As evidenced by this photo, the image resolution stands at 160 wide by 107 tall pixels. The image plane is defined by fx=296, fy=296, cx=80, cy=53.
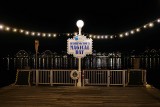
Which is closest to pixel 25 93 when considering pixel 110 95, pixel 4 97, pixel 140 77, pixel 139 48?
pixel 4 97

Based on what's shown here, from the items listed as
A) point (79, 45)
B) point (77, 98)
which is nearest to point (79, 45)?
point (79, 45)

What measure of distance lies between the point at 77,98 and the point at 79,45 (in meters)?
4.44

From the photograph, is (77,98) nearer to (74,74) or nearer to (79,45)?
(74,74)

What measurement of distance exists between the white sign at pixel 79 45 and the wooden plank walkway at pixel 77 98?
2.42 m

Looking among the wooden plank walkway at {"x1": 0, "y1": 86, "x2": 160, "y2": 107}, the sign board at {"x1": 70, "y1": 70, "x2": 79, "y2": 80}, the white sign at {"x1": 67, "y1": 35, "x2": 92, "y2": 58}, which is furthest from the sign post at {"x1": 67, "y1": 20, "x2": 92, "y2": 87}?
the wooden plank walkway at {"x1": 0, "y1": 86, "x2": 160, "y2": 107}

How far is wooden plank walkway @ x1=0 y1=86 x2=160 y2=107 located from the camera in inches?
431

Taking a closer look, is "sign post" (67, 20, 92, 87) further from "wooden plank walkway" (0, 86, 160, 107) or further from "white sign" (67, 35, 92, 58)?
"wooden plank walkway" (0, 86, 160, 107)

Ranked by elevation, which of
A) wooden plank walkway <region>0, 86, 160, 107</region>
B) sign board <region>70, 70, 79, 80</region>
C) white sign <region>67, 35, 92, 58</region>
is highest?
white sign <region>67, 35, 92, 58</region>

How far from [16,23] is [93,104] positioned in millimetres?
54317

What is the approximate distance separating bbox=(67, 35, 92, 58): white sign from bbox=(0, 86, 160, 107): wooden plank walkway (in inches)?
95.4

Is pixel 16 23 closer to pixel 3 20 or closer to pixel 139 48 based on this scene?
pixel 3 20

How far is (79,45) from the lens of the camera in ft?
52.5

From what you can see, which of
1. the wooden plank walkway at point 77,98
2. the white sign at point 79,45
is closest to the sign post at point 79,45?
the white sign at point 79,45

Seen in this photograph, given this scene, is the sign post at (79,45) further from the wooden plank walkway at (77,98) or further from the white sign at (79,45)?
the wooden plank walkway at (77,98)
